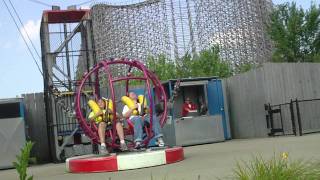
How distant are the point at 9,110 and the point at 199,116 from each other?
698 cm

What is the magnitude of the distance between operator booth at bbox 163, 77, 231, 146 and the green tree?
1477cm

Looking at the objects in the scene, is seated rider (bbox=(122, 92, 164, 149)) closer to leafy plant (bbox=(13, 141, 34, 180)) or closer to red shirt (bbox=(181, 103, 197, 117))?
red shirt (bbox=(181, 103, 197, 117))

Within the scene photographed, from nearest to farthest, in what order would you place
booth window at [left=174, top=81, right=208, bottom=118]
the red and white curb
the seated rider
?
the red and white curb, the seated rider, booth window at [left=174, top=81, right=208, bottom=118]

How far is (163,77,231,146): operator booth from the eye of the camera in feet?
67.1

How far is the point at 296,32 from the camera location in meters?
34.9

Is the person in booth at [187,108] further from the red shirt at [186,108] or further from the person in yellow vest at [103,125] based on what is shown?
the person in yellow vest at [103,125]

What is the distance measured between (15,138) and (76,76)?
3.26 meters

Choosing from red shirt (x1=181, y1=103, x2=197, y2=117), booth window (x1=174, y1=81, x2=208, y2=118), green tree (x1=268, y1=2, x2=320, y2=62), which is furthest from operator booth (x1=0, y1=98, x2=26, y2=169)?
green tree (x1=268, y1=2, x2=320, y2=62)

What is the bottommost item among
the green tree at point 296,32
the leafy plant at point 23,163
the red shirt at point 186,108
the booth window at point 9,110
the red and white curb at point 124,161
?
the red and white curb at point 124,161

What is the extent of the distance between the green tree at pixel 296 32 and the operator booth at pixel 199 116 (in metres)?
14.8

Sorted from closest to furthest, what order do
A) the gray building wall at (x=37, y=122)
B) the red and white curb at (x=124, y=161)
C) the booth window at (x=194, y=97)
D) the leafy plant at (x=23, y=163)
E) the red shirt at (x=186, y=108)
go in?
the leafy plant at (x=23, y=163) → the red and white curb at (x=124, y=161) → the gray building wall at (x=37, y=122) → the red shirt at (x=186, y=108) → the booth window at (x=194, y=97)

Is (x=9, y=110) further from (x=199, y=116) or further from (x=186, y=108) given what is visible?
(x=199, y=116)

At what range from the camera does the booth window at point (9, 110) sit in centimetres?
1758

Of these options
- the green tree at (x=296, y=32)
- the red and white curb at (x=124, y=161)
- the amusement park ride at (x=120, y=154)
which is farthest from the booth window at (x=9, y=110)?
the green tree at (x=296, y=32)
